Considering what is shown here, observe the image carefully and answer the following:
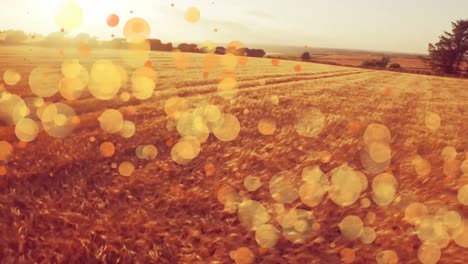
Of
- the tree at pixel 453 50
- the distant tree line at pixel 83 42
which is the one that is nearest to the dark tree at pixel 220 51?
the distant tree line at pixel 83 42

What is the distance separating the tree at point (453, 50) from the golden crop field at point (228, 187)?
162 ft

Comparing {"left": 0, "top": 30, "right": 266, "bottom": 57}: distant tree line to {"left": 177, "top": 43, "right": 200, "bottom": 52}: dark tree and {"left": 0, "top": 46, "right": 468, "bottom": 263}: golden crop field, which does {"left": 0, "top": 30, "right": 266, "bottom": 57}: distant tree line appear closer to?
{"left": 177, "top": 43, "right": 200, "bottom": 52}: dark tree

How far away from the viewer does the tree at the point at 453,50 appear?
5350cm

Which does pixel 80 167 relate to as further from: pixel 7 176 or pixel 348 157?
pixel 348 157

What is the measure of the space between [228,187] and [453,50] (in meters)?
58.8

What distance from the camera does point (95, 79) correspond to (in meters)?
19.2

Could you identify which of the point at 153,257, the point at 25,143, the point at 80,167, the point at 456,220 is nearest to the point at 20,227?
the point at 153,257

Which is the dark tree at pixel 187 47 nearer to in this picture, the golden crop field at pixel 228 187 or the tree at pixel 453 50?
the tree at pixel 453 50

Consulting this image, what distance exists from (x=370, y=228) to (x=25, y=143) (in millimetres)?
6986

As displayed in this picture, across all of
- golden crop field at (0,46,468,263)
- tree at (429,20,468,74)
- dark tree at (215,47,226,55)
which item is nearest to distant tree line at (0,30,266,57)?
dark tree at (215,47,226,55)

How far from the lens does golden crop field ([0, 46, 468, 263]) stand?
436 cm

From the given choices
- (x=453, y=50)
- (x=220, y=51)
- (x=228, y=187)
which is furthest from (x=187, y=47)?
(x=228, y=187)

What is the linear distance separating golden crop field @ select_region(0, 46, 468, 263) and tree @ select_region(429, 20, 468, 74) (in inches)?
1946

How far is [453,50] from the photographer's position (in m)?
54.0
